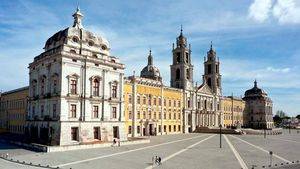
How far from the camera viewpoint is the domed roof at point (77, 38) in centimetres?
4897

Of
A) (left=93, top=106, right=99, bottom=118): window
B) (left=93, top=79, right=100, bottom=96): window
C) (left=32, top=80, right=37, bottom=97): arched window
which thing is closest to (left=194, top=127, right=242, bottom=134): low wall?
(left=93, top=106, right=99, bottom=118): window

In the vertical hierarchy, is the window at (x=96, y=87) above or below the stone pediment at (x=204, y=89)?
below

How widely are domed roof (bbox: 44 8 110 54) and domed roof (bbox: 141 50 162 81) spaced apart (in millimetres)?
38545

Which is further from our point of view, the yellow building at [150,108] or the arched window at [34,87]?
the yellow building at [150,108]

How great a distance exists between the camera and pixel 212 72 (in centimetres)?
10794

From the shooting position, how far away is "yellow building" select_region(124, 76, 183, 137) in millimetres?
70000

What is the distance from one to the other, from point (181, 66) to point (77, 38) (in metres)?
44.4

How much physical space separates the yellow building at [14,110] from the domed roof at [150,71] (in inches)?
1273

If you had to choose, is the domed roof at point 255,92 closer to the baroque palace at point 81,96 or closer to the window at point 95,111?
the baroque palace at point 81,96

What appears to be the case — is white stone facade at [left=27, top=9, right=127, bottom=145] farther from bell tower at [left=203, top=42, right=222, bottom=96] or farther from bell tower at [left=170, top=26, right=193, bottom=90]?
bell tower at [left=203, top=42, right=222, bottom=96]

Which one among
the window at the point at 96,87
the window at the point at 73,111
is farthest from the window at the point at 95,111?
the window at the point at 73,111

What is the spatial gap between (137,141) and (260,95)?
288 ft

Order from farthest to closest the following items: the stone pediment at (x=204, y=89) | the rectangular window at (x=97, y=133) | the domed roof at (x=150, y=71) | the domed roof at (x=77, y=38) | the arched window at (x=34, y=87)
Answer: the stone pediment at (x=204, y=89) < the domed roof at (x=150, y=71) < the arched window at (x=34, y=87) < the rectangular window at (x=97, y=133) < the domed roof at (x=77, y=38)

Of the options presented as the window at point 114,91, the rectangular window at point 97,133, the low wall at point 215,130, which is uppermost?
the window at point 114,91
